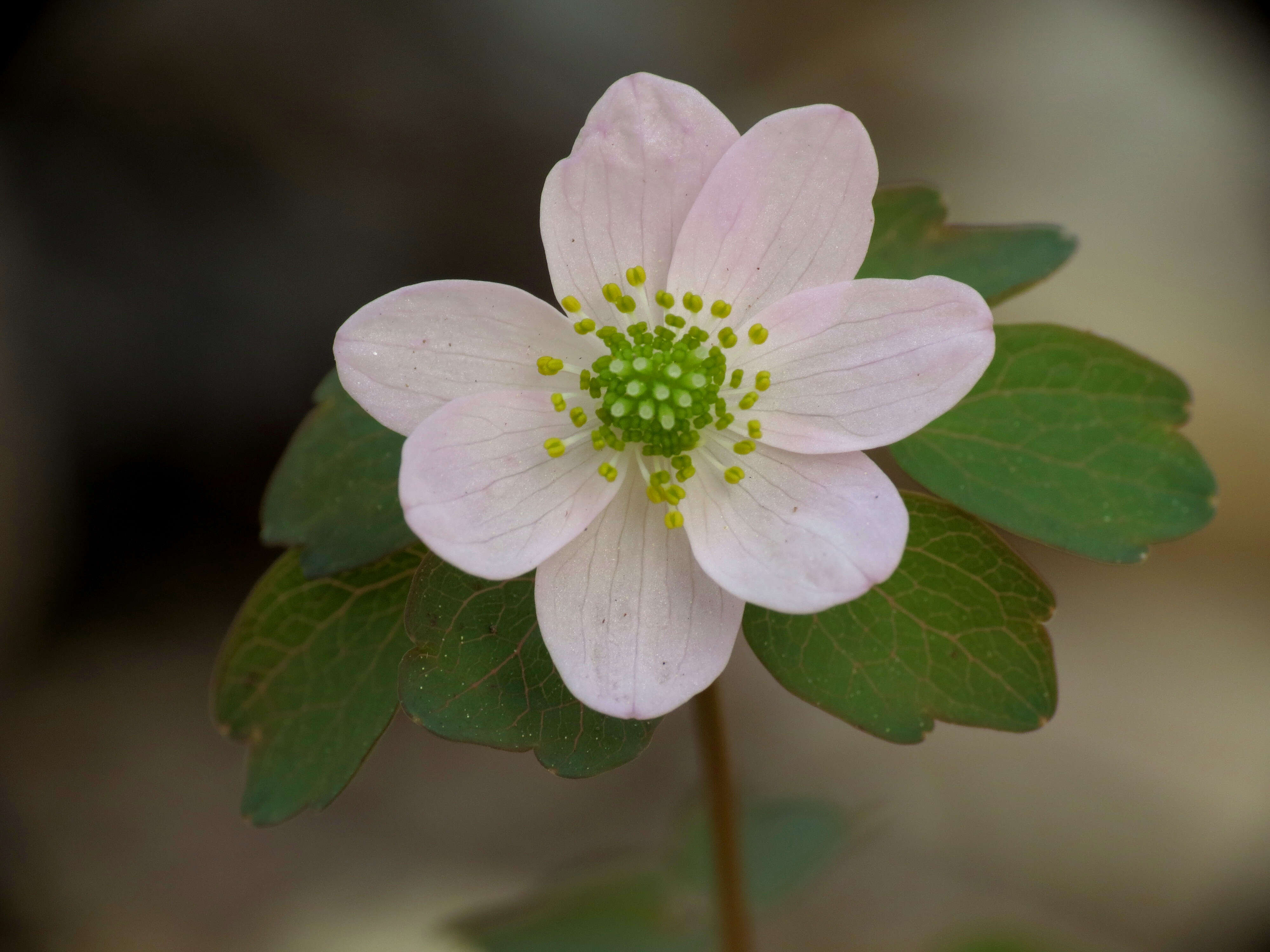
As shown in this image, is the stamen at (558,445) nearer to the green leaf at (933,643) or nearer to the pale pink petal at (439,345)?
the pale pink petal at (439,345)

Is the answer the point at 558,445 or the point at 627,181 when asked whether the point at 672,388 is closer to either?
the point at 558,445

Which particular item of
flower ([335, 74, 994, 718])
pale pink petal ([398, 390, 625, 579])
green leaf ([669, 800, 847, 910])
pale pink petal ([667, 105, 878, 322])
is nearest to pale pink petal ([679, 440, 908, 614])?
flower ([335, 74, 994, 718])

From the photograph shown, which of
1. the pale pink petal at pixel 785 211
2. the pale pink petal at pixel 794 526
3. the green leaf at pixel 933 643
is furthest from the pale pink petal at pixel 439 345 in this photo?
the green leaf at pixel 933 643

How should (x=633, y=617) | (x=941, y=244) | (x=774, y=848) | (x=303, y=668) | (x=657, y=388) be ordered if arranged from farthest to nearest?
1. (x=774, y=848)
2. (x=941, y=244)
3. (x=303, y=668)
4. (x=657, y=388)
5. (x=633, y=617)

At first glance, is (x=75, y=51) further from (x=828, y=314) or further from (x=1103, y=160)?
(x=1103, y=160)

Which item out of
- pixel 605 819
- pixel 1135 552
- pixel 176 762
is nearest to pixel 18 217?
pixel 176 762

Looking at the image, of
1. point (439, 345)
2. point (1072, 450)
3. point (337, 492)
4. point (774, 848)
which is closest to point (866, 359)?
point (1072, 450)
